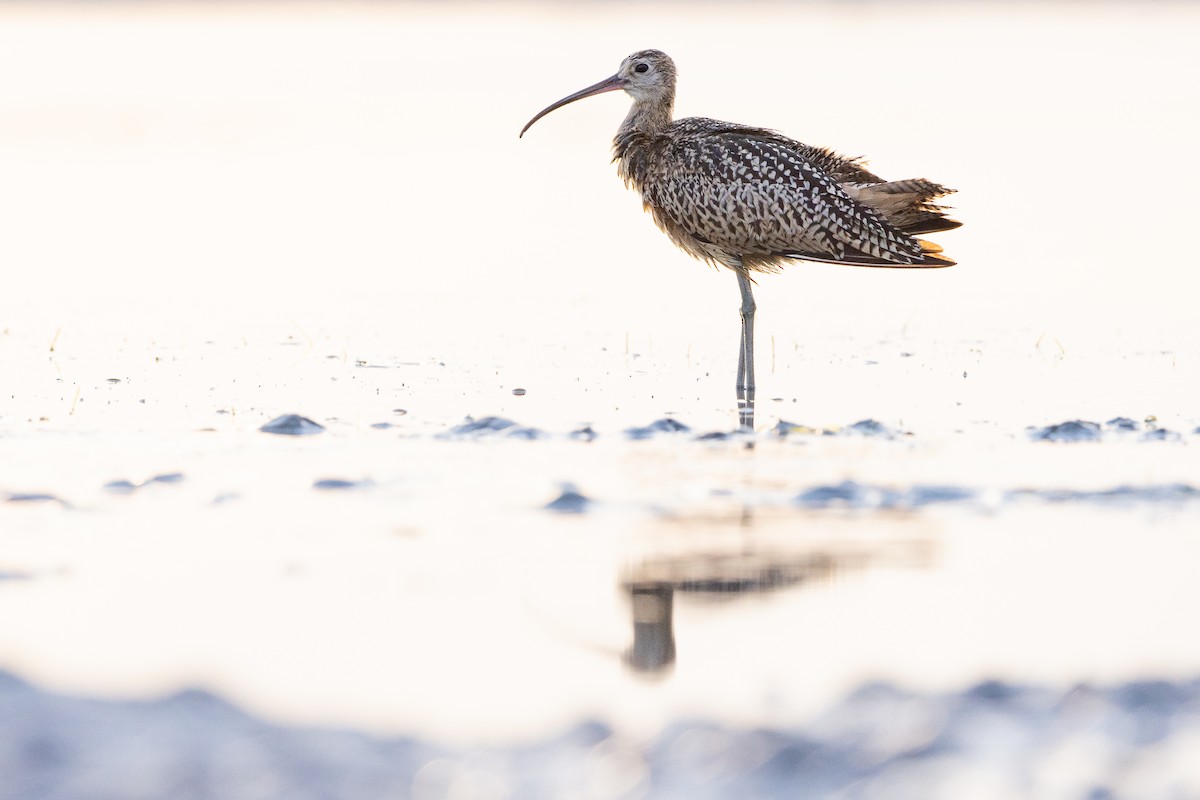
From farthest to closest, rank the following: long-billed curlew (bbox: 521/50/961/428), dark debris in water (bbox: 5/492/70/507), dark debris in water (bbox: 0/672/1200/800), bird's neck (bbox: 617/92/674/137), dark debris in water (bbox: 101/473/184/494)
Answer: bird's neck (bbox: 617/92/674/137) < long-billed curlew (bbox: 521/50/961/428) < dark debris in water (bbox: 101/473/184/494) < dark debris in water (bbox: 5/492/70/507) < dark debris in water (bbox: 0/672/1200/800)

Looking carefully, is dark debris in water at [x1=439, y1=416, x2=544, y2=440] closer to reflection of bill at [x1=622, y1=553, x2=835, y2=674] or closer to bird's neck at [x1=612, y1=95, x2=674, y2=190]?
reflection of bill at [x1=622, y1=553, x2=835, y2=674]

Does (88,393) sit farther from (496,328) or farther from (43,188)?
(43,188)

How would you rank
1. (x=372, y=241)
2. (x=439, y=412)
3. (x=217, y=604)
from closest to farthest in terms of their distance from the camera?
(x=217, y=604) < (x=439, y=412) < (x=372, y=241)

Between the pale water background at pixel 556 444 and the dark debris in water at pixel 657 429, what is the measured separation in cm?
9

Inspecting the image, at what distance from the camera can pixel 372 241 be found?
16.4m

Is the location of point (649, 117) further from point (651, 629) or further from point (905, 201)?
point (651, 629)

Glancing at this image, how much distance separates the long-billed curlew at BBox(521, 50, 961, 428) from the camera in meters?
10.6

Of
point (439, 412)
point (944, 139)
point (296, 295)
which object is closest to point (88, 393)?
point (439, 412)

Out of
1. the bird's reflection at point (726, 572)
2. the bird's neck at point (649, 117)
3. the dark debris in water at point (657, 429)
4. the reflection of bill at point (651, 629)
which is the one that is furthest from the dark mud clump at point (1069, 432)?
the bird's neck at point (649, 117)

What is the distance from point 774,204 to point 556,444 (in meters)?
2.99

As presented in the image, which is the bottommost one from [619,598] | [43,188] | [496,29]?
[619,598]

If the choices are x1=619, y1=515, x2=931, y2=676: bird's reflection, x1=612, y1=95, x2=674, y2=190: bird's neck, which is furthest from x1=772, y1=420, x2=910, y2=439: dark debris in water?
x1=612, y1=95, x2=674, y2=190: bird's neck

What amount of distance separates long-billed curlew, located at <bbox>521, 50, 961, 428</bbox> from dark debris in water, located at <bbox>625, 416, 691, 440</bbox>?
1.78 metres

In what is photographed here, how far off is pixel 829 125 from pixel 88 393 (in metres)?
16.8
